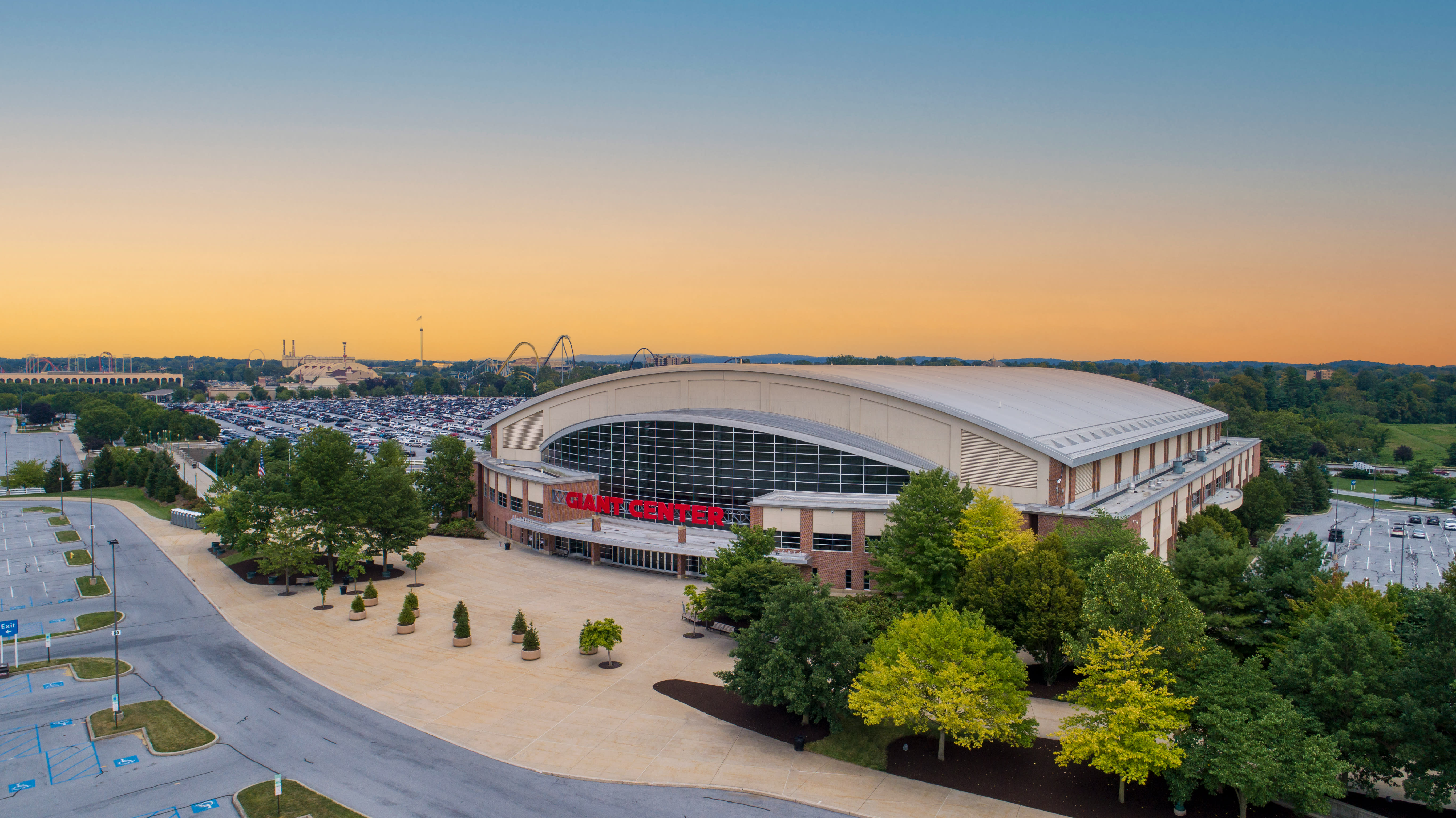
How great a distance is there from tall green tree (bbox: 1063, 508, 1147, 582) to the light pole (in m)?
44.9

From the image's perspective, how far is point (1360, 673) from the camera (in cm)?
2684

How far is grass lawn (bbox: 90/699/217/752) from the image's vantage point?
3403cm

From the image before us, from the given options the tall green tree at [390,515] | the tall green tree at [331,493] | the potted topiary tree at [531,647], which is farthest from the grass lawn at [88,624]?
the potted topiary tree at [531,647]

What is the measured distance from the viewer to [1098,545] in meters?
40.8

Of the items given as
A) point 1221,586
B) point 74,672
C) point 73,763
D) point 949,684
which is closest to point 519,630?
point 73,763

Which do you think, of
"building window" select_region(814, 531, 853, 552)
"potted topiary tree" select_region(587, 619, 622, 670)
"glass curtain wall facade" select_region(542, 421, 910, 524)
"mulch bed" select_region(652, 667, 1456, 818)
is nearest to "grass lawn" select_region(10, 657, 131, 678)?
"potted topiary tree" select_region(587, 619, 622, 670)

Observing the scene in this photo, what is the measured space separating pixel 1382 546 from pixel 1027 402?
4587 cm

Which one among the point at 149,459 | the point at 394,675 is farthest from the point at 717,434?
the point at 149,459

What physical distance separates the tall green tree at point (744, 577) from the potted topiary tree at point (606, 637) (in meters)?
5.29

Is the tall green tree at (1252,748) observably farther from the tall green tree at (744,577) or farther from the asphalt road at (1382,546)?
the asphalt road at (1382,546)

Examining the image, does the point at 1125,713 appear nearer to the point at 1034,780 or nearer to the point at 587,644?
the point at 1034,780

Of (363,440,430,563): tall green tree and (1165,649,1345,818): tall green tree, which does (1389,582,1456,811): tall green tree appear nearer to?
(1165,649,1345,818): tall green tree

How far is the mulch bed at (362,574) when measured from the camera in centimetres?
6081

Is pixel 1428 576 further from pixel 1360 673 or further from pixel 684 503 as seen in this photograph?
pixel 684 503
